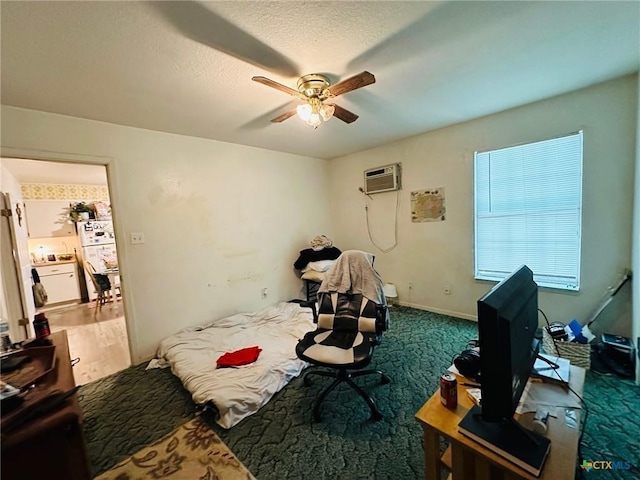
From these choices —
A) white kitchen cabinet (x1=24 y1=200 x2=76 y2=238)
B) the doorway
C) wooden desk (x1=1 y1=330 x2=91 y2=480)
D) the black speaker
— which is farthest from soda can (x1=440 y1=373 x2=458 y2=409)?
white kitchen cabinet (x1=24 y1=200 x2=76 y2=238)

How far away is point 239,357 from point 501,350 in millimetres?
2169

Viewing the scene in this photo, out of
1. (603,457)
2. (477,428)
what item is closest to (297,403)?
(477,428)

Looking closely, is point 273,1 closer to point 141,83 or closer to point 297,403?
point 141,83

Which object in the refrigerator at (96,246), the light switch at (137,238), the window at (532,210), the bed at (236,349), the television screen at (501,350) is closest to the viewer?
the television screen at (501,350)

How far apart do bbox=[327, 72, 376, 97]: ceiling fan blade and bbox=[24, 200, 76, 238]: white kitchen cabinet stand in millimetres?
6866

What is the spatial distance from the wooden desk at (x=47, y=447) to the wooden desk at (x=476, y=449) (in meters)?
1.40

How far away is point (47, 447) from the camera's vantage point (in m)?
0.99

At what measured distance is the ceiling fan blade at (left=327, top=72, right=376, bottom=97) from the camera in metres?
1.64

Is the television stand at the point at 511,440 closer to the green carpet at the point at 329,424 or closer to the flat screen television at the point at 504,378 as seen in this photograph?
the flat screen television at the point at 504,378

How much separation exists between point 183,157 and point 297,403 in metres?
2.91

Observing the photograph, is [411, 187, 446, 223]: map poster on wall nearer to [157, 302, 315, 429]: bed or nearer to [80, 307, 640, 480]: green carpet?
[80, 307, 640, 480]: green carpet

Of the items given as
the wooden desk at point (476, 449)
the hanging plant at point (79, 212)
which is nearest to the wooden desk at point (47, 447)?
the wooden desk at point (476, 449)

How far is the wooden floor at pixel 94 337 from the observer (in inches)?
109

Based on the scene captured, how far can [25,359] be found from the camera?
4.94ft
